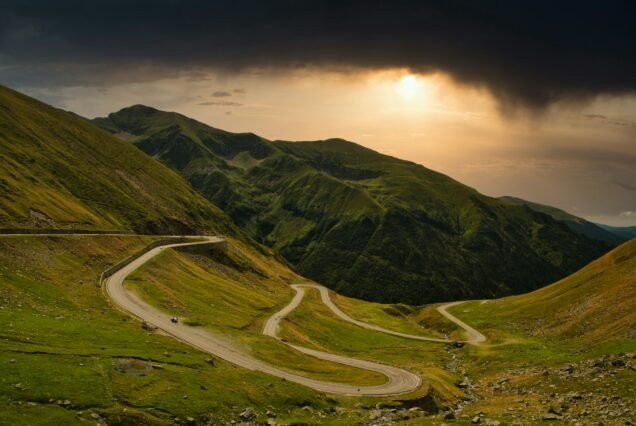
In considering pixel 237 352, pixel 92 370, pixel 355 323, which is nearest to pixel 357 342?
pixel 355 323

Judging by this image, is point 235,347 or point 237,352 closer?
point 237,352

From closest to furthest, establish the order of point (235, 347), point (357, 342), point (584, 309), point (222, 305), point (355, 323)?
1. point (235, 347)
2. point (222, 305)
3. point (584, 309)
4. point (357, 342)
5. point (355, 323)

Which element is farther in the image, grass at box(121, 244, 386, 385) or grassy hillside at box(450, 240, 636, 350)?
grassy hillside at box(450, 240, 636, 350)

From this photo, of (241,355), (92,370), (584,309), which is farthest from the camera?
(584,309)

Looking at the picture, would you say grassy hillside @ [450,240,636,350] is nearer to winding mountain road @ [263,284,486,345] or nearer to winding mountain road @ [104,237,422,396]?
winding mountain road @ [263,284,486,345]

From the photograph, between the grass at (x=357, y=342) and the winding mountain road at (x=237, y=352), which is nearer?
the winding mountain road at (x=237, y=352)

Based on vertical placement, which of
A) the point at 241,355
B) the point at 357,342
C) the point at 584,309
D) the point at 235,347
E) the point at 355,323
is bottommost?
the point at 355,323

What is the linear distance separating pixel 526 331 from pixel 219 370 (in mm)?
101430

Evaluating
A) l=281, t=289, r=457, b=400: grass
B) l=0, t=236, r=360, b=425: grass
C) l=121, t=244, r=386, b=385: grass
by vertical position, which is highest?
l=0, t=236, r=360, b=425: grass

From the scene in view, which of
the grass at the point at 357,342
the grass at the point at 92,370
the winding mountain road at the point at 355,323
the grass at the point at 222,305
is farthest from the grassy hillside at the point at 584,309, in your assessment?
the grass at the point at 92,370

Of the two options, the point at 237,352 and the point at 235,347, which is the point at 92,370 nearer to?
the point at 237,352

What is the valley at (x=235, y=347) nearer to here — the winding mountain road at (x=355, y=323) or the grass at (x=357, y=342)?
the grass at (x=357, y=342)

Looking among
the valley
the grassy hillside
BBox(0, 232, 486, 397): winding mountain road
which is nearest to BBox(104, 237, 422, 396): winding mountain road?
BBox(0, 232, 486, 397): winding mountain road

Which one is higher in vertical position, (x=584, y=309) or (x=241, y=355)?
(x=584, y=309)
